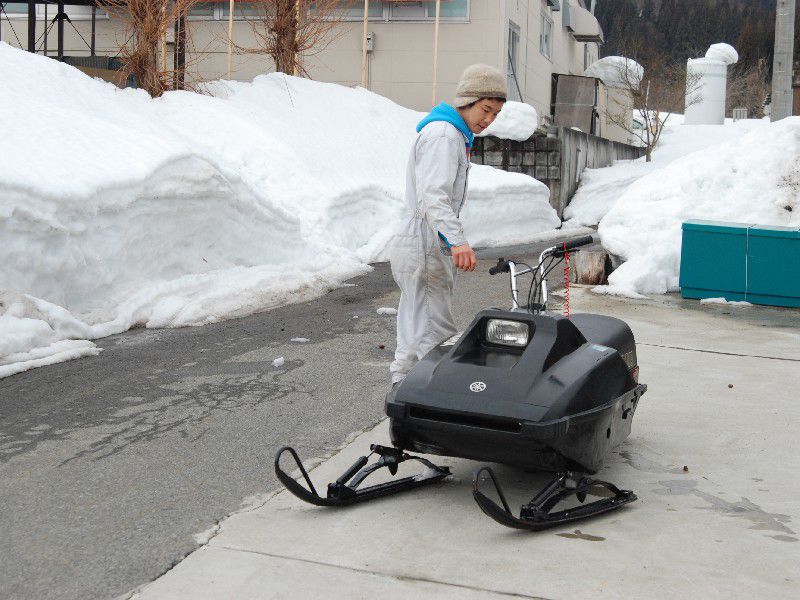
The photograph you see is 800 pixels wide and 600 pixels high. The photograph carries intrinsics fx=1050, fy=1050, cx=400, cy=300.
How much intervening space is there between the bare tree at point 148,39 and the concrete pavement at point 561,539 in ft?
34.1

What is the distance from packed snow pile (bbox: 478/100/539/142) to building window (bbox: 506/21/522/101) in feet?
11.6

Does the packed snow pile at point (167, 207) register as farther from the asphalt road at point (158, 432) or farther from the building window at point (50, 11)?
the building window at point (50, 11)

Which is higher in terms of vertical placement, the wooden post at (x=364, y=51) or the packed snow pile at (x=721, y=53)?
the packed snow pile at (x=721, y=53)

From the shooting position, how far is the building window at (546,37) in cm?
2725

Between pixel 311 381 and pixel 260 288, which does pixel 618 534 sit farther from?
pixel 260 288

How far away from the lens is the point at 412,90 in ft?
71.7

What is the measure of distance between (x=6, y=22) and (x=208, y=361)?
59.9ft

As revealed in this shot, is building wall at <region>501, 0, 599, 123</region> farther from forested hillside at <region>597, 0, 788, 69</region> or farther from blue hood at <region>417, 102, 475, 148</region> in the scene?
forested hillside at <region>597, 0, 788, 69</region>

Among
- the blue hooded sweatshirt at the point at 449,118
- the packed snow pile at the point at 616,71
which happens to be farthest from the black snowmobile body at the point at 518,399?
the packed snow pile at the point at 616,71

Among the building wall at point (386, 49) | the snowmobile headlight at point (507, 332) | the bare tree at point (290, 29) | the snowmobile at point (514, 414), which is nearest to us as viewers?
the snowmobile at point (514, 414)

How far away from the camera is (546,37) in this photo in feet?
92.4

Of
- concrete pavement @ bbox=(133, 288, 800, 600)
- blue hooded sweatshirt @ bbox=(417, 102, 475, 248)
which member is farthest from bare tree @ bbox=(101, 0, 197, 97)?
concrete pavement @ bbox=(133, 288, 800, 600)

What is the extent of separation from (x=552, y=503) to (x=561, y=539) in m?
0.17

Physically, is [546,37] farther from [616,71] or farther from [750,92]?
[750,92]
